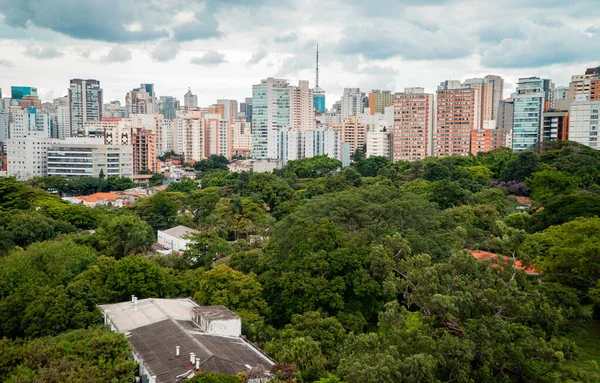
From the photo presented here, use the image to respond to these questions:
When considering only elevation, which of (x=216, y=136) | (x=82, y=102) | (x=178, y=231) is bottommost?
(x=178, y=231)

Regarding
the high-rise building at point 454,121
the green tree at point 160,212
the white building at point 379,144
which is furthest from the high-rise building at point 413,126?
the green tree at point 160,212

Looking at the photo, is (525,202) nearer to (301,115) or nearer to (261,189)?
(261,189)

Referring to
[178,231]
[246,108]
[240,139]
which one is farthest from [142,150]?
[246,108]

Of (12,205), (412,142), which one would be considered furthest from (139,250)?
(412,142)

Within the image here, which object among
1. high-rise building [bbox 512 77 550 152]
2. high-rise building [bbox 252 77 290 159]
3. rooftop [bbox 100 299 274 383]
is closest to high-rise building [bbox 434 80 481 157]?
high-rise building [bbox 512 77 550 152]

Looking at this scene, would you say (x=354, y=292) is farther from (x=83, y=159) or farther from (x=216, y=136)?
(x=216, y=136)

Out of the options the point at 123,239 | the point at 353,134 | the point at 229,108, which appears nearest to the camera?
the point at 123,239

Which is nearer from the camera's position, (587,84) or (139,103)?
(587,84)
